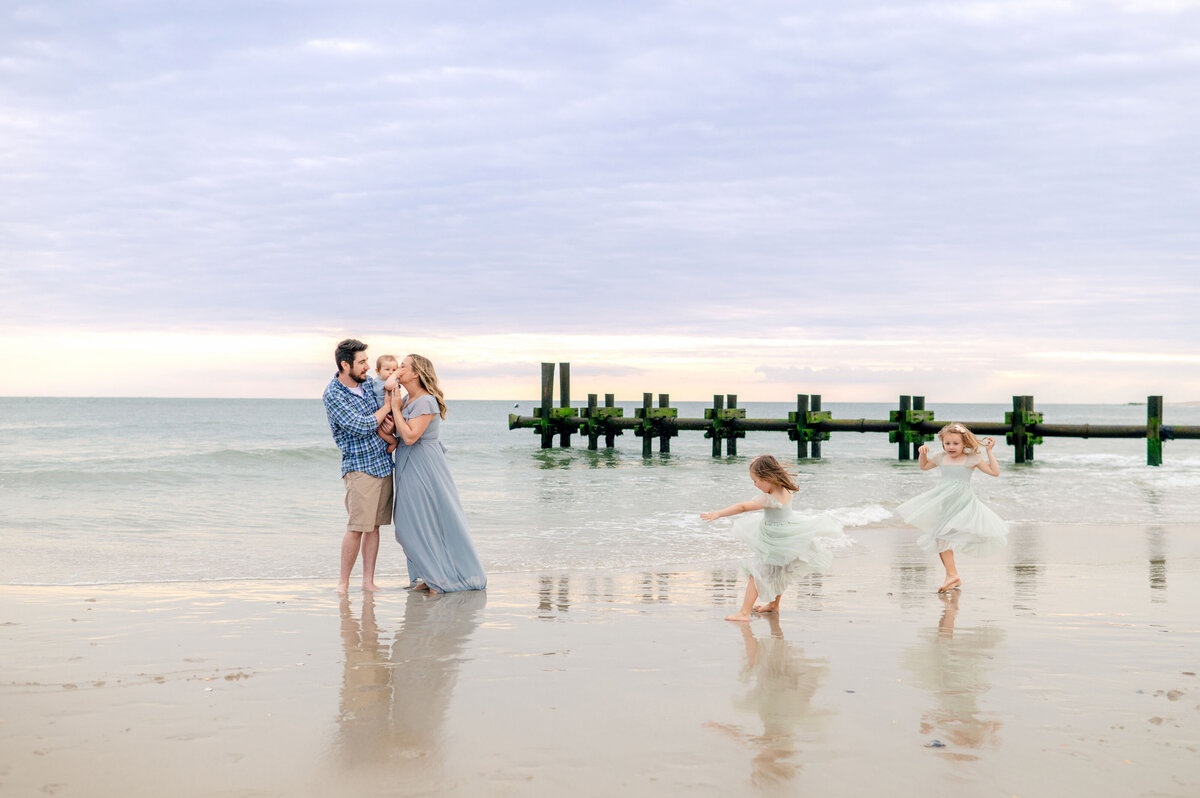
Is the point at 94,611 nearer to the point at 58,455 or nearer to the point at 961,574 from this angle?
the point at 961,574

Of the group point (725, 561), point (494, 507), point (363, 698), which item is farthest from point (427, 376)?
point (494, 507)

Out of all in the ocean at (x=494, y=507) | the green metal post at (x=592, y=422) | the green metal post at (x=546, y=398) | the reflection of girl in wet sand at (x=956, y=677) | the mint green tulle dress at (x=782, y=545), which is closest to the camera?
the reflection of girl in wet sand at (x=956, y=677)

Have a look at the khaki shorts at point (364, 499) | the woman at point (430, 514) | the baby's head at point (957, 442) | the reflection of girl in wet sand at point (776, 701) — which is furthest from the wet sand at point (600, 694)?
the baby's head at point (957, 442)

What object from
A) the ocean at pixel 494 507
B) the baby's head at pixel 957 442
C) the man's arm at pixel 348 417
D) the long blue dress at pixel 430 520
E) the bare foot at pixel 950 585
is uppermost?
the man's arm at pixel 348 417

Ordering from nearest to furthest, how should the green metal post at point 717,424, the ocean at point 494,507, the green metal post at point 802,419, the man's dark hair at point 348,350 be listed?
the man's dark hair at point 348,350 → the ocean at point 494,507 → the green metal post at point 802,419 → the green metal post at point 717,424

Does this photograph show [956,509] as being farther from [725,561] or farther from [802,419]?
[802,419]

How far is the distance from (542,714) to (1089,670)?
2.50 meters

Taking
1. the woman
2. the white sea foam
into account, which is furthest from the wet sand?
the white sea foam

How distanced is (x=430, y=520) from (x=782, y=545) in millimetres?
2559

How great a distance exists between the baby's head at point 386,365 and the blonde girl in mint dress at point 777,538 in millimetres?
2558

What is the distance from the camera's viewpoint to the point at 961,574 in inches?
301

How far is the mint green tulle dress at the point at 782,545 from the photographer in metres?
5.77

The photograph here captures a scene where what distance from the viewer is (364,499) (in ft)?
A: 22.3

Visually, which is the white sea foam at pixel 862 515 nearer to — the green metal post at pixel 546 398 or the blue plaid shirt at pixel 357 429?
the blue plaid shirt at pixel 357 429
